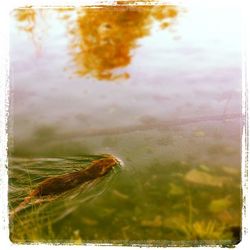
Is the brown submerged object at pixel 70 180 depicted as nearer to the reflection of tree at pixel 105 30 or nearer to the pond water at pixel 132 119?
the pond water at pixel 132 119

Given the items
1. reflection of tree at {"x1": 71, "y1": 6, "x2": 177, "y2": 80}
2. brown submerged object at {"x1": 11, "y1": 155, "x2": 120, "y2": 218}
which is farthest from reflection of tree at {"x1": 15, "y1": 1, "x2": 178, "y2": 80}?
brown submerged object at {"x1": 11, "y1": 155, "x2": 120, "y2": 218}

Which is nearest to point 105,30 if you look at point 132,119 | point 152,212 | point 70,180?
point 132,119

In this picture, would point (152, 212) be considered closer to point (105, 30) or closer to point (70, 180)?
point (70, 180)

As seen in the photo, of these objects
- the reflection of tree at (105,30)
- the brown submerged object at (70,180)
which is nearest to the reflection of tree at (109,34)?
the reflection of tree at (105,30)

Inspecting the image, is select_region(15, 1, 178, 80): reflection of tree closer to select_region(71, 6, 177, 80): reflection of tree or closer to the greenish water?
select_region(71, 6, 177, 80): reflection of tree

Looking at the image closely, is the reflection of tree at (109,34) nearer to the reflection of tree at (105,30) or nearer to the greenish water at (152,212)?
the reflection of tree at (105,30)

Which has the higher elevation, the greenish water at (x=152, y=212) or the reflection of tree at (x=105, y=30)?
the reflection of tree at (x=105, y=30)

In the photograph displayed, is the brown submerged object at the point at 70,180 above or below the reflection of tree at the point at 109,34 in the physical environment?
below
